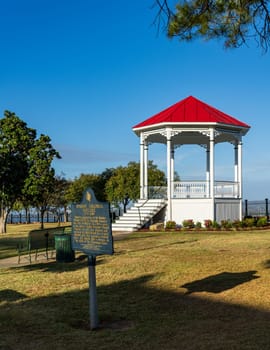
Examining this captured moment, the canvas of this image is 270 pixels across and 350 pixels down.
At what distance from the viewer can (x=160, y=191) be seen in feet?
88.8

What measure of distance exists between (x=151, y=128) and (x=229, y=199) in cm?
571

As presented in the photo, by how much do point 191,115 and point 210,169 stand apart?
10.3 feet

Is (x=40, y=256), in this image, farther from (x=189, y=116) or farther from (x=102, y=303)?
(x=189, y=116)

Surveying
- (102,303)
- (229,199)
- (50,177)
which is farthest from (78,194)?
(102,303)

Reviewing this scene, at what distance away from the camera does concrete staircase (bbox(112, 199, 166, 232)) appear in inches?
936

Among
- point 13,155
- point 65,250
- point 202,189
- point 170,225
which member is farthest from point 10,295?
point 13,155

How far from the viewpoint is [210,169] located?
24688 millimetres

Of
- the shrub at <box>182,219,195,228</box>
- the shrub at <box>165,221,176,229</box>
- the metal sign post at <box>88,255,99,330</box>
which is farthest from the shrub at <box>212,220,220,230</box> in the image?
the metal sign post at <box>88,255,99,330</box>

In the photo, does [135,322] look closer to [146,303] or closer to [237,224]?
[146,303]

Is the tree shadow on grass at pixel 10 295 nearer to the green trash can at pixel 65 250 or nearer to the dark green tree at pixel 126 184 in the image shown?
the green trash can at pixel 65 250

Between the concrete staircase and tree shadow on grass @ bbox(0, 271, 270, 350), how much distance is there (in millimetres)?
14887

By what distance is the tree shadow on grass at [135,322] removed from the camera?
5719 mm

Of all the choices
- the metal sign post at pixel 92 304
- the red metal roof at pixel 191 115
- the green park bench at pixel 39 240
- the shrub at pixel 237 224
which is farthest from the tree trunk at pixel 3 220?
the metal sign post at pixel 92 304

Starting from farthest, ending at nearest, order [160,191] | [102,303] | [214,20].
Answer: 1. [160,191]
2. [214,20]
3. [102,303]
